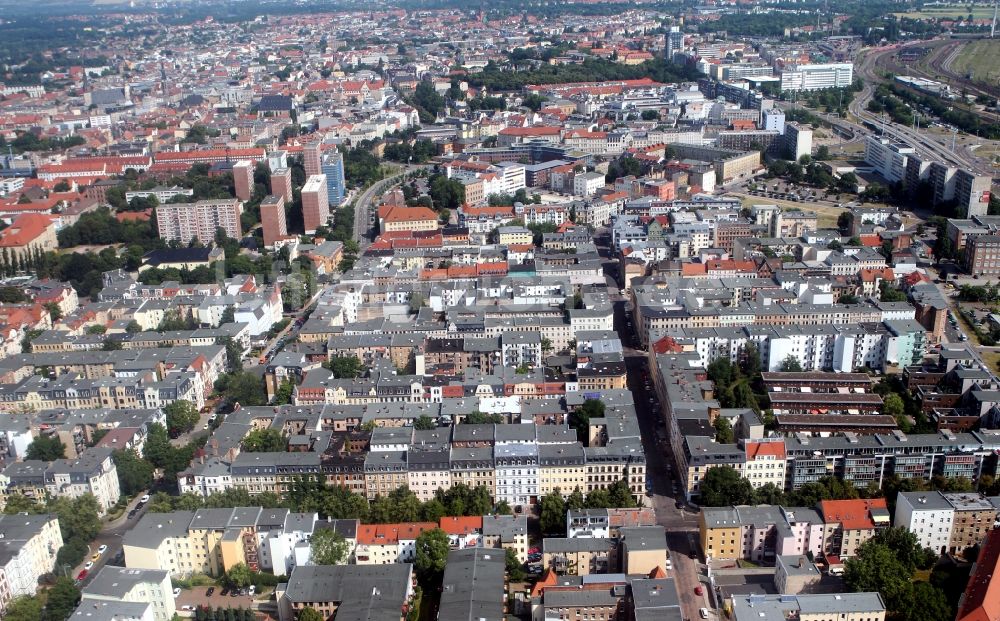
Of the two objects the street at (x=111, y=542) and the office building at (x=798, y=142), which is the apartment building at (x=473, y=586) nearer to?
the street at (x=111, y=542)

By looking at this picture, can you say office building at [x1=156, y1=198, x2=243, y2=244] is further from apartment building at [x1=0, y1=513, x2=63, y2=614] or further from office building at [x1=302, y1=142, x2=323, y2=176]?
apartment building at [x1=0, y1=513, x2=63, y2=614]

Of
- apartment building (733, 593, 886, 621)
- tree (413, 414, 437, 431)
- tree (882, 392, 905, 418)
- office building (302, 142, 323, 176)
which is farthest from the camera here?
office building (302, 142, 323, 176)

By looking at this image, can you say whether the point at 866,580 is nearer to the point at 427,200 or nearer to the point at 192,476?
the point at 192,476

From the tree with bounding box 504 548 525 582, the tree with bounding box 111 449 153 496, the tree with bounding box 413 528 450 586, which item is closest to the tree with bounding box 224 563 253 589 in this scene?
the tree with bounding box 413 528 450 586

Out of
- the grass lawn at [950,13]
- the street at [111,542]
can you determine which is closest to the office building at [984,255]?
the street at [111,542]

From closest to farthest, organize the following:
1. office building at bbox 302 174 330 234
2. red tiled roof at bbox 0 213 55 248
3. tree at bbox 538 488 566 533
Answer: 1. tree at bbox 538 488 566 533
2. red tiled roof at bbox 0 213 55 248
3. office building at bbox 302 174 330 234

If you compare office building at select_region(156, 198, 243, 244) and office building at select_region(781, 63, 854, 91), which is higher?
office building at select_region(781, 63, 854, 91)

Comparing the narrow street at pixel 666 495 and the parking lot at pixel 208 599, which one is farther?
the narrow street at pixel 666 495
